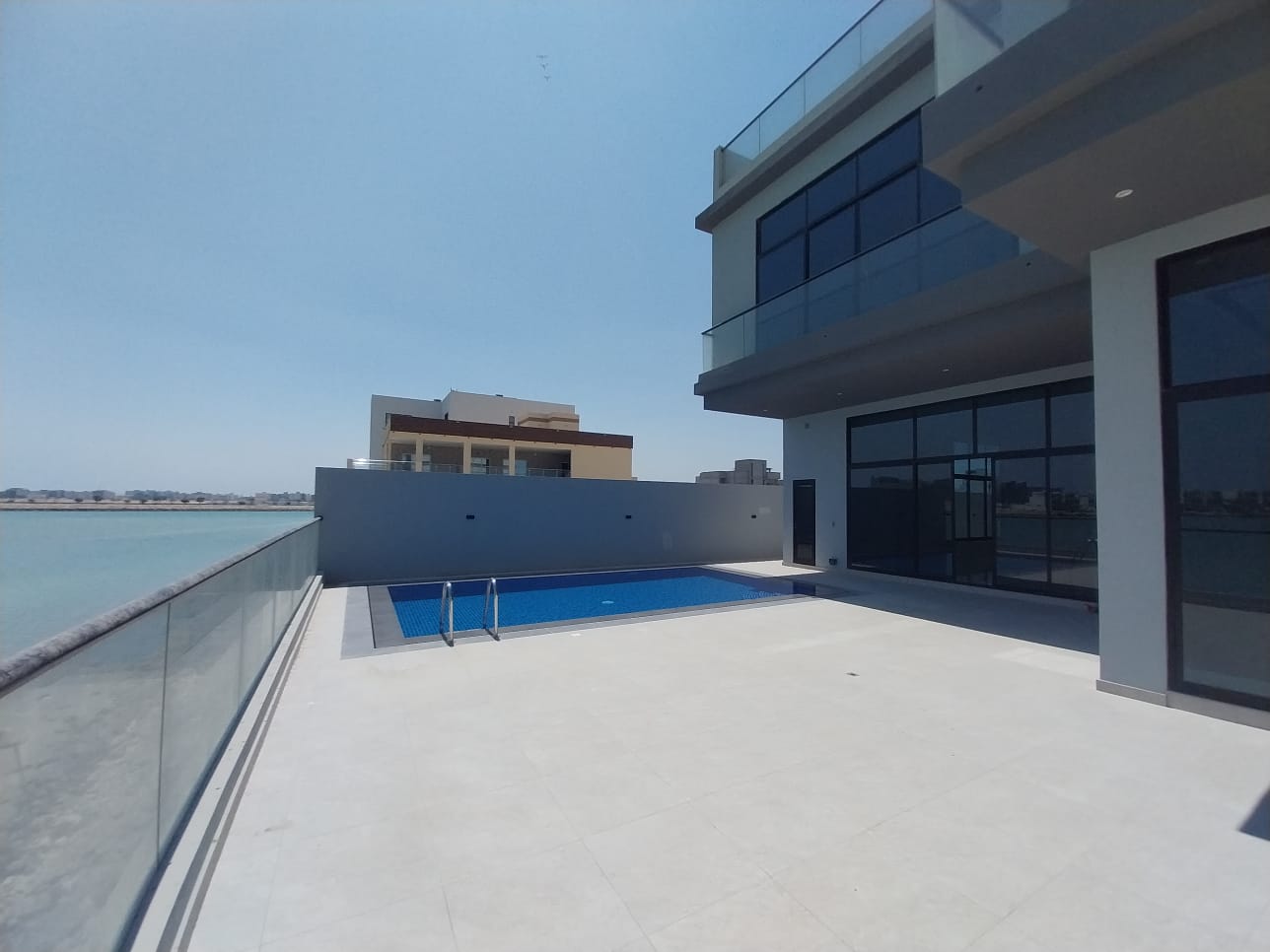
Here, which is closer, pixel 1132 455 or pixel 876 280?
pixel 1132 455

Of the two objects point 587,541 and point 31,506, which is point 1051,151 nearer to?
point 587,541

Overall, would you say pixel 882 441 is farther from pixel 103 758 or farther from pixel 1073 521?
pixel 103 758

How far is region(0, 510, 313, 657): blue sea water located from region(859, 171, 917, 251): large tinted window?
1071 cm

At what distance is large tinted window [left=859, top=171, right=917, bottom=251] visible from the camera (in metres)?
8.38

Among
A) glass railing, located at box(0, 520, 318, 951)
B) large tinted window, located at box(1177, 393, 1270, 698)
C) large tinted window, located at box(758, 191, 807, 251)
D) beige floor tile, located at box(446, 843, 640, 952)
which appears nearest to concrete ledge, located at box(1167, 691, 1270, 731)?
large tinted window, located at box(1177, 393, 1270, 698)

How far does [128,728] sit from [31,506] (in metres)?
23.6

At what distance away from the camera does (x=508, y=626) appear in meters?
7.19

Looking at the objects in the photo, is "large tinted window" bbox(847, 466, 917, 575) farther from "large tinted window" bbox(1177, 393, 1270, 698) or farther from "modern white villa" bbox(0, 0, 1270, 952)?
"large tinted window" bbox(1177, 393, 1270, 698)

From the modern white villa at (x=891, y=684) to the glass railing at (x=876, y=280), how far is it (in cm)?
6

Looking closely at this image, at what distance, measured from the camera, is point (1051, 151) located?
12.4ft

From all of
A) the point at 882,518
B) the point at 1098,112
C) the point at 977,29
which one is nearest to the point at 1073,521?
the point at 882,518

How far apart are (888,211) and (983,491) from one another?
16.5ft

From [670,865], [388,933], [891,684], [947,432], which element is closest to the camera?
[388,933]

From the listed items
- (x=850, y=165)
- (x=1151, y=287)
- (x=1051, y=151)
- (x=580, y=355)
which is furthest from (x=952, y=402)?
(x=580, y=355)
